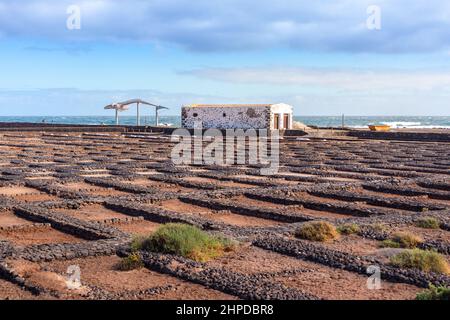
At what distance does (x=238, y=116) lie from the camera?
139ft

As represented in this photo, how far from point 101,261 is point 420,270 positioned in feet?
11.6

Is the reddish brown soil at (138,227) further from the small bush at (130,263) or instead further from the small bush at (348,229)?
the small bush at (348,229)

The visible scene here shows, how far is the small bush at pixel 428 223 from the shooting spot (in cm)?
955

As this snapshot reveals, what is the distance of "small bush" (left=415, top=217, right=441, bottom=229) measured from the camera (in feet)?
31.3

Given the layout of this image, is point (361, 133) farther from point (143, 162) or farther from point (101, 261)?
point (101, 261)

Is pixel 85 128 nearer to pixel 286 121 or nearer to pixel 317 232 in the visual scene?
pixel 286 121

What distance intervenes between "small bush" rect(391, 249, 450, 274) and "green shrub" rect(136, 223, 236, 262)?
2.00 m

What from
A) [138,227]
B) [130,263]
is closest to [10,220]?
[138,227]

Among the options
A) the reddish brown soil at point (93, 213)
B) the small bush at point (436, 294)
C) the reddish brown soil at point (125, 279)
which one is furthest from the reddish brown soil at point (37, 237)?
the small bush at point (436, 294)

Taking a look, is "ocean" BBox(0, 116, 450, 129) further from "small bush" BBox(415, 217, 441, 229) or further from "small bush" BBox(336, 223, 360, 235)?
"small bush" BBox(336, 223, 360, 235)

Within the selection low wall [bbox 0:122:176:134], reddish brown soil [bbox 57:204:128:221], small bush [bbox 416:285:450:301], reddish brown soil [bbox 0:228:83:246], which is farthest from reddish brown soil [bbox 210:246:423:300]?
low wall [bbox 0:122:176:134]

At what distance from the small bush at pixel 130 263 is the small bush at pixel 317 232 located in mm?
2568
